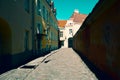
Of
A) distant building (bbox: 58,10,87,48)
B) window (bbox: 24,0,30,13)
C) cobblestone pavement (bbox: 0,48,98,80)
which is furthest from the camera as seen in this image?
distant building (bbox: 58,10,87,48)

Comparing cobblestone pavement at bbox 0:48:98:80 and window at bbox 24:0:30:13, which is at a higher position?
window at bbox 24:0:30:13

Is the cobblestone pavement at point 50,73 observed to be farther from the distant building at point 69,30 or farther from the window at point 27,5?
the distant building at point 69,30

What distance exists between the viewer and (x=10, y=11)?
9.53m

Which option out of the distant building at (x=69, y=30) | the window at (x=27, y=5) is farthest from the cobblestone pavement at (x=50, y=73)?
the distant building at (x=69, y=30)

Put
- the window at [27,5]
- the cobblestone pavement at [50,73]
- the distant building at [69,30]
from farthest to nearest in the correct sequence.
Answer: the distant building at [69,30] < the window at [27,5] < the cobblestone pavement at [50,73]

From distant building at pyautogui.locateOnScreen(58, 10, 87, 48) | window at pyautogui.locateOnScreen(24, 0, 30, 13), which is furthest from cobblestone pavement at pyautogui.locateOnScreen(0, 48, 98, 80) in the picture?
distant building at pyautogui.locateOnScreen(58, 10, 87, 48)

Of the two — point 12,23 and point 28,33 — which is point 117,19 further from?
point 28,33

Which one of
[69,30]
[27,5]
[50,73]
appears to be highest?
[69,30]

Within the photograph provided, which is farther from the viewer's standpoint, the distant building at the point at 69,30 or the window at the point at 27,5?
the distant building at the point at 69,30

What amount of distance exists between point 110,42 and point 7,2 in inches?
229

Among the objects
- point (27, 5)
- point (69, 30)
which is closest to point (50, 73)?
point (27, 5)

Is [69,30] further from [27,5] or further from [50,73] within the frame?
[50,73]

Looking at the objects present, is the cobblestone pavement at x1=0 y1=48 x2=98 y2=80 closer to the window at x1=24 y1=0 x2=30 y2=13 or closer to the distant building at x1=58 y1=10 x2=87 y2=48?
the window at x1=24 y1=0 x2=30 y2=13

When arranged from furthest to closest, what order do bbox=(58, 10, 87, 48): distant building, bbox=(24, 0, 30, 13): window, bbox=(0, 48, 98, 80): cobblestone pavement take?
bbox=(58, 10, 87, 48): distant building, bbox=(24, 0, 30, 13): window, bbox=(0, 48, 98, 80): cobblestone pavement
